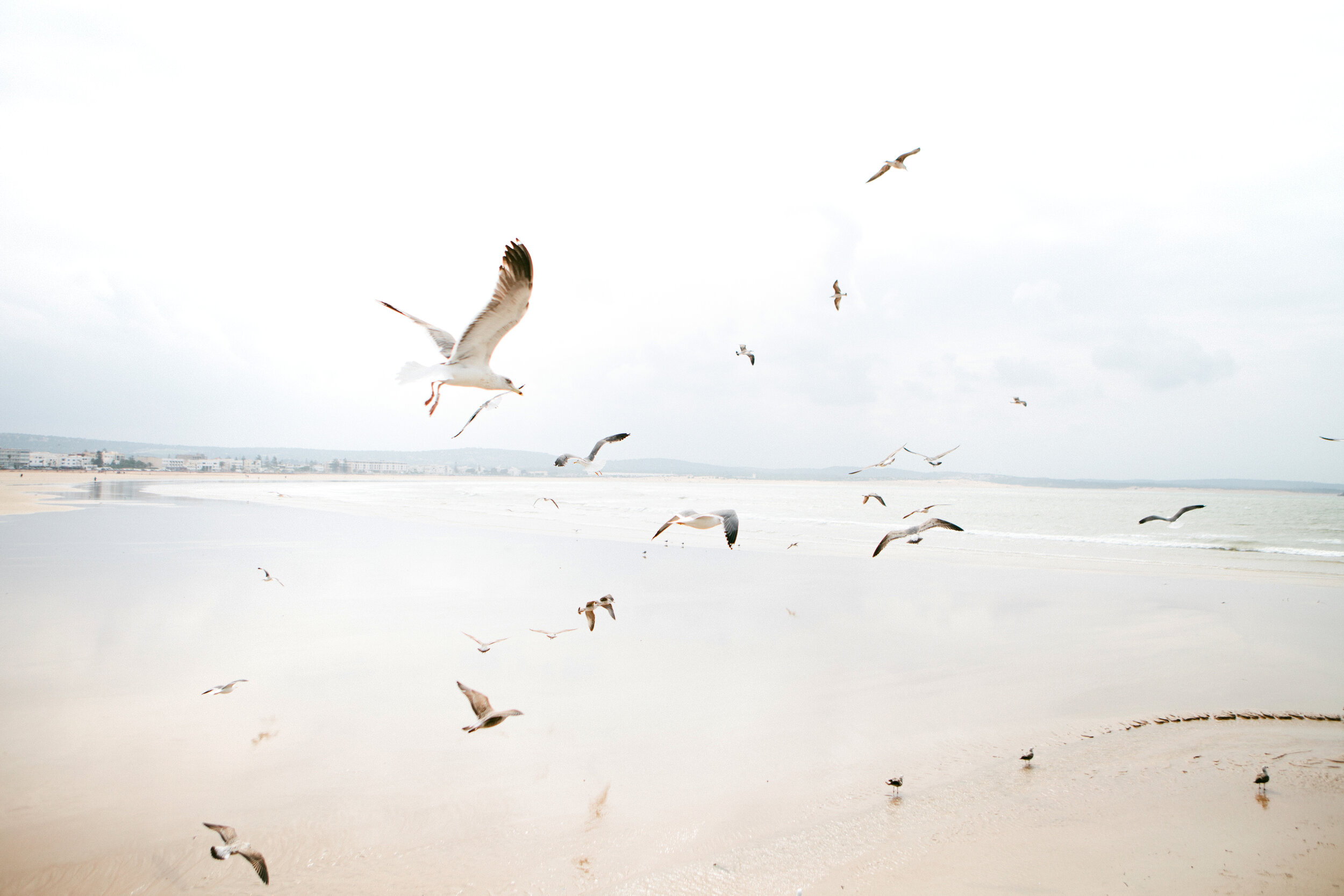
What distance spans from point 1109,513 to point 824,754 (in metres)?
38.1

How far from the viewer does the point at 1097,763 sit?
17.2 ft

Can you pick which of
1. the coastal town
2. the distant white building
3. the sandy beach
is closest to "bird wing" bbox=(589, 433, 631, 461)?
the sandy beach

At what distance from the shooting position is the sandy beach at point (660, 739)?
12.9 feet

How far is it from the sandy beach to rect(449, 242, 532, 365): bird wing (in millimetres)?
3104

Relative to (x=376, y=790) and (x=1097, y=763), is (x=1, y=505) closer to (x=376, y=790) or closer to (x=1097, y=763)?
(x=376, y=790)

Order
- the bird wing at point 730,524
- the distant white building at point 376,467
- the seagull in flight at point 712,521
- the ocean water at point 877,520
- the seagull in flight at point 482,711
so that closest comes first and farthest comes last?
the seagull in flight at point 482,711 → the seagull in flight at point 712,521 → the bird wing at point 730,524 → the ocean water at point 877,520 → the distant white building at point 376,467

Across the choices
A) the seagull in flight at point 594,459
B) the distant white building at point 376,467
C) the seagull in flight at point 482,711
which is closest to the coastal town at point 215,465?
the distant white building at point 376,467

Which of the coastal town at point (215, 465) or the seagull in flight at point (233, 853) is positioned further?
the coastal town at point (215, 465)

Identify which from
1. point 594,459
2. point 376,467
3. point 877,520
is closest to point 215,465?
point 376,467

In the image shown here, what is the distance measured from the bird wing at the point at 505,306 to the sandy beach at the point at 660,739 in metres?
3.10

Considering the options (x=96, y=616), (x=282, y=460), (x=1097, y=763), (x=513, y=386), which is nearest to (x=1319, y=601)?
(x=1097, y=763)

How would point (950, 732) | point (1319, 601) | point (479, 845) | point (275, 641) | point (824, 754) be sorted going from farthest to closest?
point (1319, 601) < point (275, 641) < point (950, 732) < point (824, 754) < point (479, 845)

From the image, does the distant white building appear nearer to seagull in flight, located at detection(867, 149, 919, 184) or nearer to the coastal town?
the coastal town

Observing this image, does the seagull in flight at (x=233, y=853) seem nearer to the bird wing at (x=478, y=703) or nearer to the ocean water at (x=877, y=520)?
the bird wing at (x=478, y=703)
